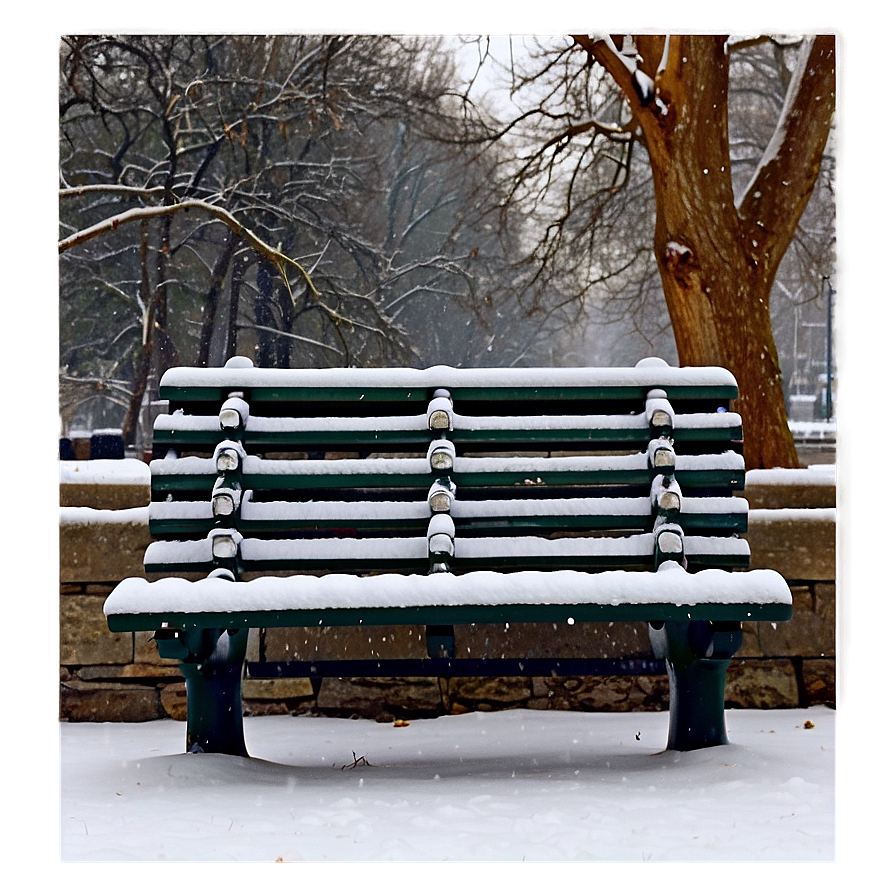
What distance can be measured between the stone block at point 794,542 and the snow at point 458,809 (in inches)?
32.5

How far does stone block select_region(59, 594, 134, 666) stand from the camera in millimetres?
4973

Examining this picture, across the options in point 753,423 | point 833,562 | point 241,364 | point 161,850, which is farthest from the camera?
point 753,423

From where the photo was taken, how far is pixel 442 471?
366 cm

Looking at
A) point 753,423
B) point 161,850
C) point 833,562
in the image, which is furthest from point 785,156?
point 161,850

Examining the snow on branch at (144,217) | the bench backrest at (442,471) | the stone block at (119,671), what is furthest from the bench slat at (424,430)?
the snow on branch at (144,217)

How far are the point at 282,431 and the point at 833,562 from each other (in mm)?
2773

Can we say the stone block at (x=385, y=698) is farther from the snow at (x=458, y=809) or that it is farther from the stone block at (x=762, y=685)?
the stone block at (x=762, y=685)

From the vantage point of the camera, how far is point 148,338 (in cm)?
1098

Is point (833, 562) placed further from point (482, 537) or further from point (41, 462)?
point (41, 462)

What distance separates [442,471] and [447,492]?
9cm

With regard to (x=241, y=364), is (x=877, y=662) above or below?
below

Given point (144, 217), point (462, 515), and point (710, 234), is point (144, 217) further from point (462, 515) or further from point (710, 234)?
point (462, 515)

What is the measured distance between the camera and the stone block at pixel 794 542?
5.01 metres

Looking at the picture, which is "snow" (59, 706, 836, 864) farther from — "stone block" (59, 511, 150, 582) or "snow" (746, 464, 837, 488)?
"snow" (746, 464, 837, 488)
